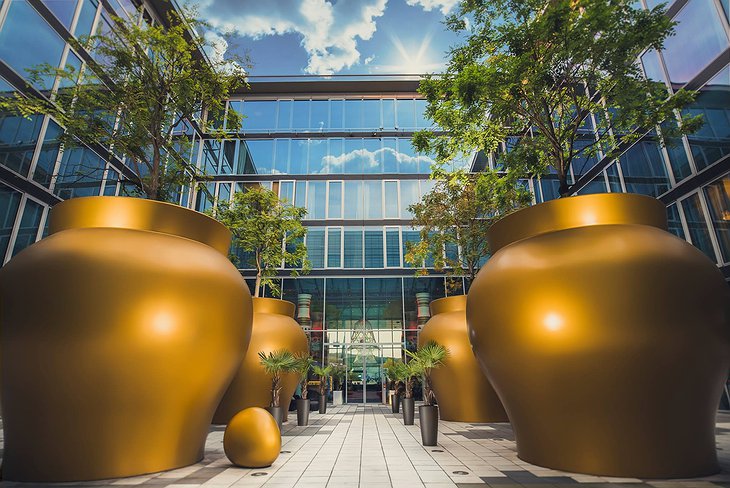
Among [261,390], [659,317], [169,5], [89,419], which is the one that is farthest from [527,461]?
[169,5]

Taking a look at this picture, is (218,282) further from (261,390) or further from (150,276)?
(261,390)

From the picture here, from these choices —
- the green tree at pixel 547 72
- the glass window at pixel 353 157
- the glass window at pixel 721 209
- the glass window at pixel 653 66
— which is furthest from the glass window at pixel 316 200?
the glass window at pixel 721 209

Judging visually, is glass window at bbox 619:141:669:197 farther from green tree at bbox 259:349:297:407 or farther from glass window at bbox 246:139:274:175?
glass window at bbox 246:139:274:175

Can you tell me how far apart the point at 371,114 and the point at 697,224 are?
21.5 m

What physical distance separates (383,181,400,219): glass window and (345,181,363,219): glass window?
71.1 inches

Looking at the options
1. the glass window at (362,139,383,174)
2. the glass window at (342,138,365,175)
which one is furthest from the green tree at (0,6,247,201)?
the glass window at (362,139,383,174)

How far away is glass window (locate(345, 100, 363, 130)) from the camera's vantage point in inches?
1133

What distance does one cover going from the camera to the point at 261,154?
2788 centimetres

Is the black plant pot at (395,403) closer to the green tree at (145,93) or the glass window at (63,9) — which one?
the green tree at (145,93)

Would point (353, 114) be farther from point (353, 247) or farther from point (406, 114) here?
point (353, 247)

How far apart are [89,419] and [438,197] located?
14287 millimetres

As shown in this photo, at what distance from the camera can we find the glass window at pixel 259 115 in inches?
1126

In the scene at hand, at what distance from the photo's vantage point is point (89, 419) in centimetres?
482

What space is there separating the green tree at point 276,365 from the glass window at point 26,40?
1099 centimetres
